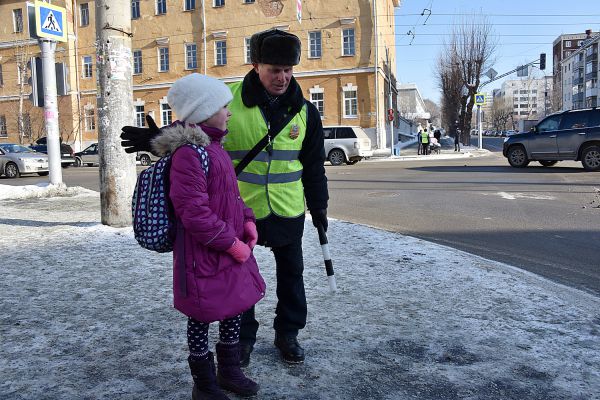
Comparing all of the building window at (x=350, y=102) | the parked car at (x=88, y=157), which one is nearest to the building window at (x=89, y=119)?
the parked car at (x=88, y=157)

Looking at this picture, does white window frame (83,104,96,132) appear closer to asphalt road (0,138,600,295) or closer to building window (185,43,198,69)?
building window (185,43,198,69)

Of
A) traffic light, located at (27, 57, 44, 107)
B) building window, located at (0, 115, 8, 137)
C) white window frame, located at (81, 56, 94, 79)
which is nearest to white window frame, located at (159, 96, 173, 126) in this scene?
white window frame, located at (81, 56, 94, 79)

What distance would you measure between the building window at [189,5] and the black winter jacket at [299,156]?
1486 inches

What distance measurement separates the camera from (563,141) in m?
16.1

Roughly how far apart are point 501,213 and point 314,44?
2872cm

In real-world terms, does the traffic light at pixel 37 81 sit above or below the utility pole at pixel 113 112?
above

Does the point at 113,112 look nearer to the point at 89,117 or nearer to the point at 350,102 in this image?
the point at 350,102

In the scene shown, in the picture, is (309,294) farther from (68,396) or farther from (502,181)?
(502,181)

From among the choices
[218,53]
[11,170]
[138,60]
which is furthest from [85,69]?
[11,170]

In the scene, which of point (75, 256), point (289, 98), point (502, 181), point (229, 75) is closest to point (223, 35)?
point (229, 75)

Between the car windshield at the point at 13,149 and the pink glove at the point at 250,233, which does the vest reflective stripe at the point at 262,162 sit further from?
the car windshield at the point at 13,149

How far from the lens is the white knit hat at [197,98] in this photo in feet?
8.20

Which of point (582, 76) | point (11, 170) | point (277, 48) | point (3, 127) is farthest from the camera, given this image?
point (582, 76)

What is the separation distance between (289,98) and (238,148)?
1.31ft
